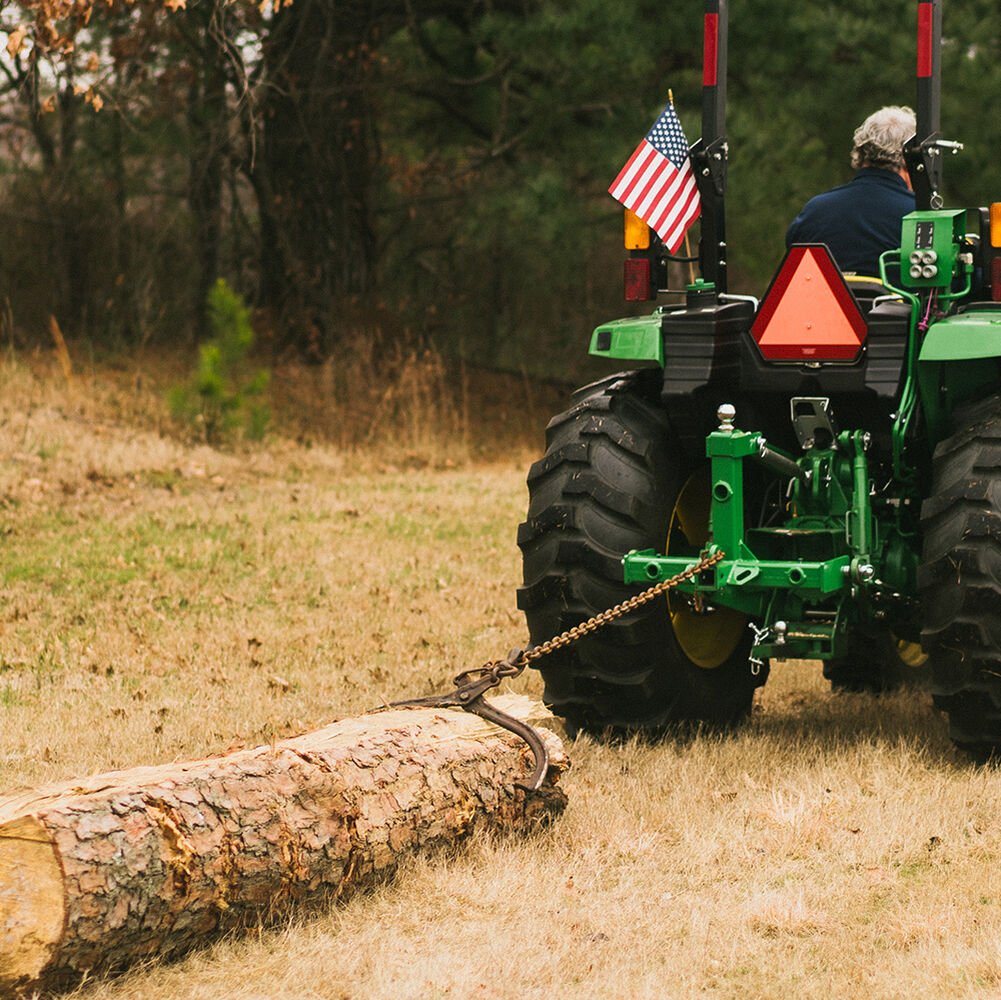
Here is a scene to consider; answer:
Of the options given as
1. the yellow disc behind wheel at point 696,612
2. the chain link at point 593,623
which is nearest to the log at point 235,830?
the chain link at point 593,623

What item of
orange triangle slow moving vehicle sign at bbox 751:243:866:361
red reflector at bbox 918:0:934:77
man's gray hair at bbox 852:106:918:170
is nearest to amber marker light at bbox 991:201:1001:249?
orange triangle slow moving vehicle sign at bbox 751:243:866:361

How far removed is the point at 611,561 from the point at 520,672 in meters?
0.59

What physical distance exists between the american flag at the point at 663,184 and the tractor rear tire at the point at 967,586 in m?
1.25

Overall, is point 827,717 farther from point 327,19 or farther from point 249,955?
point 327,19

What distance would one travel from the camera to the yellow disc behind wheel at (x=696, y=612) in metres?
5.93

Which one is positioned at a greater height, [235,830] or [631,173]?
[631,173]

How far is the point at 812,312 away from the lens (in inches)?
219

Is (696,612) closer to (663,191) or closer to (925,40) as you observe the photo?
(663,191)

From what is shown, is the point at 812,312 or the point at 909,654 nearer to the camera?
the point at 812,312

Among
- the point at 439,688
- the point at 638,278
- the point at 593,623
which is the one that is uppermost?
the point at 638,278

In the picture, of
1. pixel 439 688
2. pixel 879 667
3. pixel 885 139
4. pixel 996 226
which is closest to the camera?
pixel 996 226

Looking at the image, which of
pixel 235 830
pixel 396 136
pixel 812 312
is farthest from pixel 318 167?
pixel 235 830

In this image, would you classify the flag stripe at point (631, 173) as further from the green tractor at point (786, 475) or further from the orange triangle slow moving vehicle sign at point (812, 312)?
the orange triangle slow moving vehicle sign at point (812, 312)

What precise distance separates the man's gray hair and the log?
2649 millimetres
